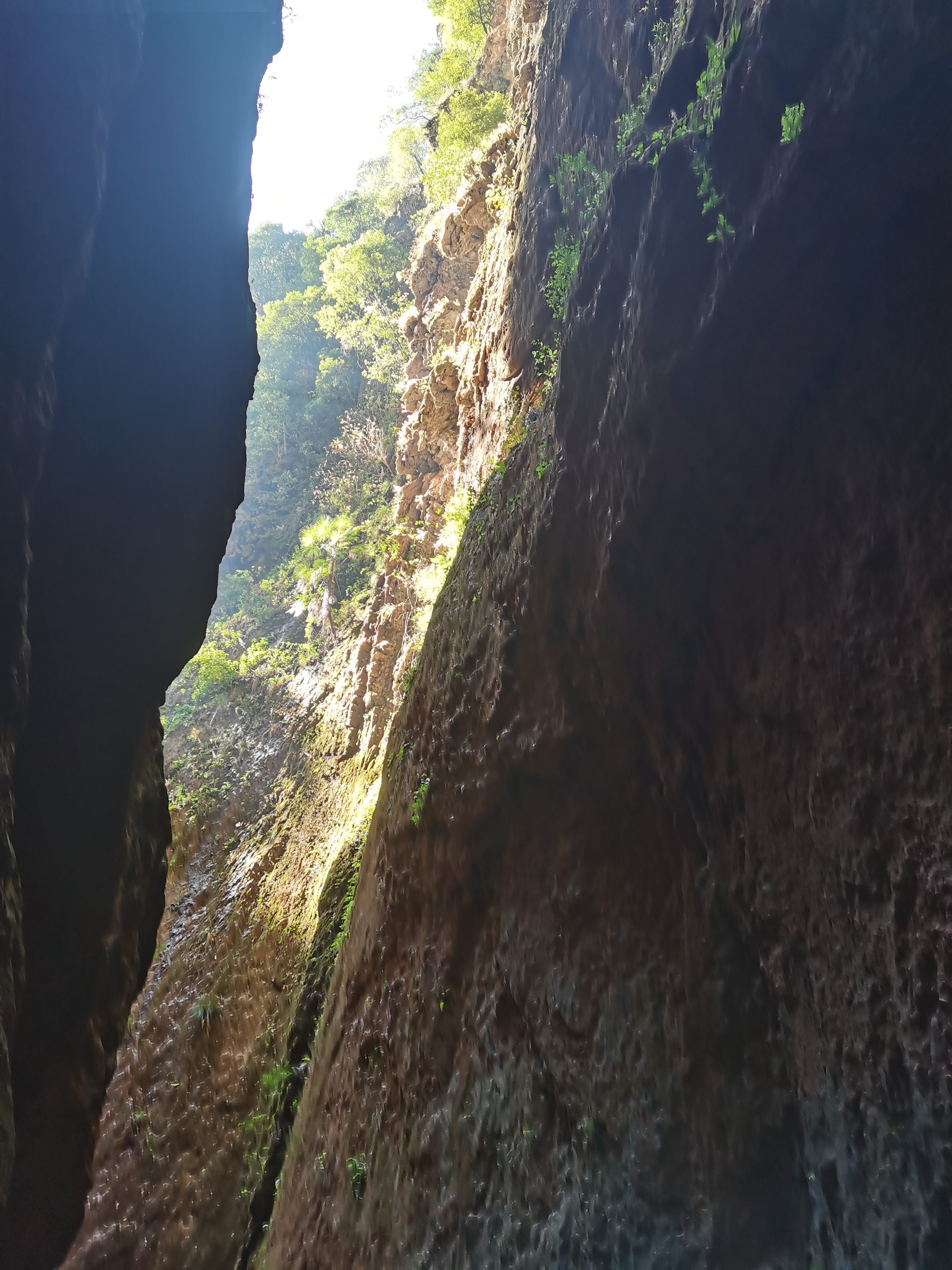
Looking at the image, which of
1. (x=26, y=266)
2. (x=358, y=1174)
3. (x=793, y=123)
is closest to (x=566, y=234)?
(x=793, y=123)

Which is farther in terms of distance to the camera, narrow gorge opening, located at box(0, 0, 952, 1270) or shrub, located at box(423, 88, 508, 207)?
shrub, located at box(423, 88, 508, 207)

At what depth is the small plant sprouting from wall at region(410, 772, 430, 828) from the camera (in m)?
5.46

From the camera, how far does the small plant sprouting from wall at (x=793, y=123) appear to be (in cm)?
264

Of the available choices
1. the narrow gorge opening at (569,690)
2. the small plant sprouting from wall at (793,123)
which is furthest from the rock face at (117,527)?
the small plant sprouting from wall at (793,123)

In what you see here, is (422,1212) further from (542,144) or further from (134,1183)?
(542,144)

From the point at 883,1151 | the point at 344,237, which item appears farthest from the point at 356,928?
the point at 344,237

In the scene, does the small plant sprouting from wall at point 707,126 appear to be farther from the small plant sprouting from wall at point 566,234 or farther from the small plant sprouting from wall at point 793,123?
the small plant sprouting from wall at point 566,234

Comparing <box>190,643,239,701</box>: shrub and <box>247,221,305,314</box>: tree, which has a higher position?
<box>247,221,305,314</box>: tree

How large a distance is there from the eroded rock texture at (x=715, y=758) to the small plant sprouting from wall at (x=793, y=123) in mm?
40

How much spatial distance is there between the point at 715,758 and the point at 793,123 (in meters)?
2.53

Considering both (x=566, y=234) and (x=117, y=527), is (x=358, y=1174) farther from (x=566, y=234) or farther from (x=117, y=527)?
(x=566, y=234)

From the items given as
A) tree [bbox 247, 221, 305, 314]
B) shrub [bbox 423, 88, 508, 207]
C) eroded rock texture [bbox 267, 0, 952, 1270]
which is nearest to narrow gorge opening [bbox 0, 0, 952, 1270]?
eroded rock texture [bbox 267, 0, 952, 1270]

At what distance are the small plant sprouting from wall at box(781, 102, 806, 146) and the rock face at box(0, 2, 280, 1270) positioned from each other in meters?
2.88

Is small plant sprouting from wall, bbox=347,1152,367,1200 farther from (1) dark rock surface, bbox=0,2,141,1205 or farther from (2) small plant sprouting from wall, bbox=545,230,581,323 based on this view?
(2) small plant sprouting from wall, bbox=545,230,581,323
